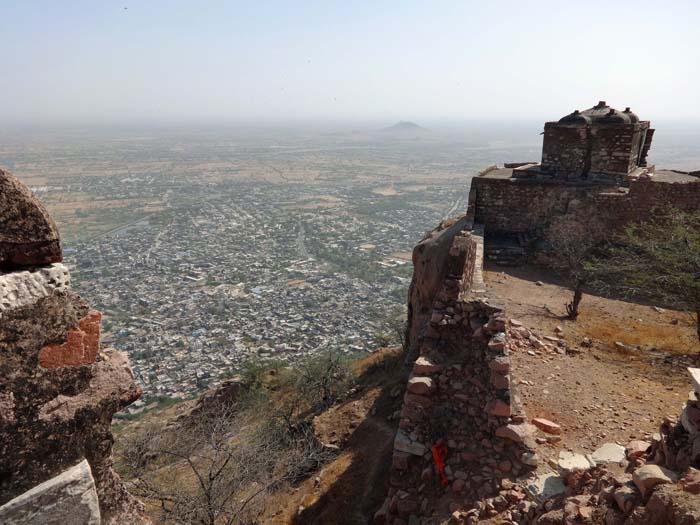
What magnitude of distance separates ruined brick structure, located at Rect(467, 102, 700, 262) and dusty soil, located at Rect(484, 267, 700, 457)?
272cm

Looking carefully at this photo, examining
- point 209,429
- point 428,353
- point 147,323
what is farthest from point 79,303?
point 147,323

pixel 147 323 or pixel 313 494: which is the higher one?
pixel 313 494

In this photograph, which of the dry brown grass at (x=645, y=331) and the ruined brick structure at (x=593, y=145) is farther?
the ruined brick structure at (x=593, y=145)

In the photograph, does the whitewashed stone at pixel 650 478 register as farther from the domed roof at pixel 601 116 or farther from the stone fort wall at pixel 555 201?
the domed roof at pixel 601 116

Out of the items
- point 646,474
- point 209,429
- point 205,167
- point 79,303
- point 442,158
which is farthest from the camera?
point 442,158

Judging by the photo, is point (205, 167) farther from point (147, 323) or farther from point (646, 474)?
point (646, 474)

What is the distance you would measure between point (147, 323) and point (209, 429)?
19.1 meters

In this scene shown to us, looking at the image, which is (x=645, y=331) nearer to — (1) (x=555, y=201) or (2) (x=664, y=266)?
(2) (x=664, y=266)

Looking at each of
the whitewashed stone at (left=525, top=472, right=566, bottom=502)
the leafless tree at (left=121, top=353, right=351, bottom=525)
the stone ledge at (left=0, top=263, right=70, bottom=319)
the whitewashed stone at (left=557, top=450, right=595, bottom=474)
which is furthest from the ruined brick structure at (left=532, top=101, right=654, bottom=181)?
the stone ledge at (left=0, top=263, right=70, bottom=319)

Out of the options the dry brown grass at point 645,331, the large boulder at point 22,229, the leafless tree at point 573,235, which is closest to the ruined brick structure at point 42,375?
the large boulder at point 22,229

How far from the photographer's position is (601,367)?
21.1 ft

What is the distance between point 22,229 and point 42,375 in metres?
0.60

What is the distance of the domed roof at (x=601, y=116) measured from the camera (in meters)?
11.8

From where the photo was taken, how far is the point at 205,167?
352 ft
